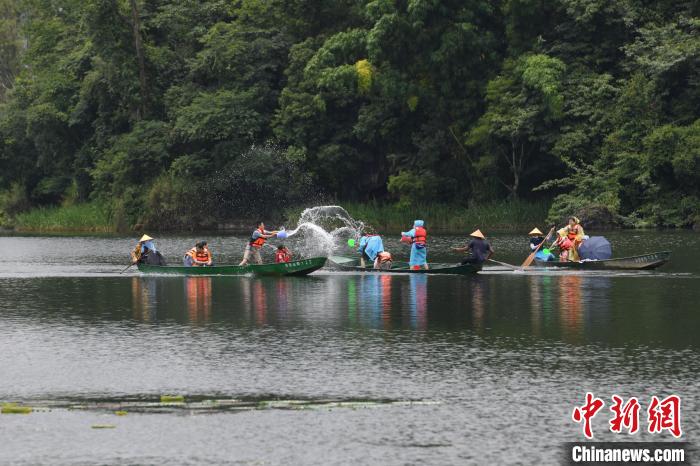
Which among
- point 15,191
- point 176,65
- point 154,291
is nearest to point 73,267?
point 154,291

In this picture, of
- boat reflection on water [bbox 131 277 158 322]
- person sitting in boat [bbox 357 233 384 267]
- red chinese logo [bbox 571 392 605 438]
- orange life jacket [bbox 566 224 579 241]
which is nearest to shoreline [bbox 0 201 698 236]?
→ person sitting in boat [bbox 357 233 384 267]

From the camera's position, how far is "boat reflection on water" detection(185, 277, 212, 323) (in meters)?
27.3

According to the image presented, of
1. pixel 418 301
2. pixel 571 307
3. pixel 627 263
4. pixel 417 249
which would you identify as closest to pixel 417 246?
pixel 417 249

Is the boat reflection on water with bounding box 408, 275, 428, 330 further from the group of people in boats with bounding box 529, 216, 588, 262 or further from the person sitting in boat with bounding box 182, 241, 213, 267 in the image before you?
the person sitting in boat with bounding box 182, 241, 213, 267

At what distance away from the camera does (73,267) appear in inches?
1767

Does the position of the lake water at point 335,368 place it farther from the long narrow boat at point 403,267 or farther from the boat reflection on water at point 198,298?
the long narrow boat at point 403,267

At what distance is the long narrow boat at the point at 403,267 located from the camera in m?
37.9

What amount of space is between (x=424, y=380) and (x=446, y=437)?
3.55m

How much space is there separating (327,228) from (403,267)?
34.0 m

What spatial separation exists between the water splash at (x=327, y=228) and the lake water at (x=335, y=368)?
28.8 meters

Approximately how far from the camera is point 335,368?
19328 millimetres

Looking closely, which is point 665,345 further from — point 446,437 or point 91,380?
point 91,380

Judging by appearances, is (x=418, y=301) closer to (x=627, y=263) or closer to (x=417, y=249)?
(x=417, y=249)

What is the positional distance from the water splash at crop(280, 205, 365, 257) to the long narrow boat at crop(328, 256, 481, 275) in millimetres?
18352
